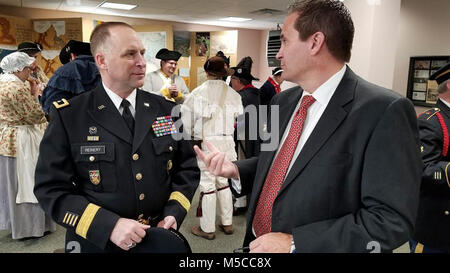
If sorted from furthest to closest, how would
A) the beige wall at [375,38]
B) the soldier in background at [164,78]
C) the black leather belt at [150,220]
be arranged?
1. the soldier in background at [164,78]
2. the beige wall at [375,38]
3. the black leather belt at [150,220]

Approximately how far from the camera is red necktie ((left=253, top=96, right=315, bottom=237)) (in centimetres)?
115

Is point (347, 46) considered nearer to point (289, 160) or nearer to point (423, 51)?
point (289, 160)

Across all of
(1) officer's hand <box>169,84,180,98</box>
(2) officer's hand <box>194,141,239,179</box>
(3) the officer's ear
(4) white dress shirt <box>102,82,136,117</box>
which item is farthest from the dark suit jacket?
(1) officer's hand <box>169,84,180,98</box>

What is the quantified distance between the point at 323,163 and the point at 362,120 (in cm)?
18

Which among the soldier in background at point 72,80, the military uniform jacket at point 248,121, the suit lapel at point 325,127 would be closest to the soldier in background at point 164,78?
the military uniform jacket at point 248,121

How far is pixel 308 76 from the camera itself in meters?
1.15

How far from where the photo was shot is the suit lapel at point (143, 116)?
4.55ft

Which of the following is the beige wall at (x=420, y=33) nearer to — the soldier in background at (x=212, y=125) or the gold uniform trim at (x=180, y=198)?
the soldier in background at (x=212, y=125)

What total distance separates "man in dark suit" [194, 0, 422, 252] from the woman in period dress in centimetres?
250

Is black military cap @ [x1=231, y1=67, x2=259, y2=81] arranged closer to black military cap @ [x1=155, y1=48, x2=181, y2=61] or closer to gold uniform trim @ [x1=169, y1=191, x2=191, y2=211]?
black military cap @ [x1=155, y1=48, x2=181, y2=61]

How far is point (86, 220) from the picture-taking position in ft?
4.08

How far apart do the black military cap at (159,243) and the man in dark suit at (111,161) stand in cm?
7

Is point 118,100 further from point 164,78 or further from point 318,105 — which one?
point 164,78
